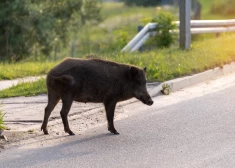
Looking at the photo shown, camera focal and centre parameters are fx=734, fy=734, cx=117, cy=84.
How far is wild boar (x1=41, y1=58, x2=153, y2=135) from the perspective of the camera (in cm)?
1027

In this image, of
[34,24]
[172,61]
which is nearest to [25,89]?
[172,61]

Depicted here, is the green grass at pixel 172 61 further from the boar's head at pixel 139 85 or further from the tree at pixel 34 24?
the tree at pixel 34 24

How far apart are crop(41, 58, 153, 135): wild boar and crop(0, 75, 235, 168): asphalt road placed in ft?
1.47

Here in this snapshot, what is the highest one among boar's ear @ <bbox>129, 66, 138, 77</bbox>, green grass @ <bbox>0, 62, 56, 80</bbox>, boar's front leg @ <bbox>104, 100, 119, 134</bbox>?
boar's ear @ <bbox>129, 66, 138, 77</bbox>

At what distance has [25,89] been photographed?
45.7 feet

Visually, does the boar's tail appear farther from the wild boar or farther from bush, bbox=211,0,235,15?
bush, bbox=211,0,235,15

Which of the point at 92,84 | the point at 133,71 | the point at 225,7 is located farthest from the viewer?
the point at 225,7

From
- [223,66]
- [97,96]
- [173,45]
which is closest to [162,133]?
[97,96]

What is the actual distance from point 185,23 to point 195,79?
3.29 metres

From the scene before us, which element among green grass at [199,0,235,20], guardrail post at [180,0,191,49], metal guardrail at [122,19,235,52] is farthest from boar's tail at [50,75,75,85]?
green grass at [199,0,235,20]

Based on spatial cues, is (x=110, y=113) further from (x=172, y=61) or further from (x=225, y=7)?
(x=225, y=7)

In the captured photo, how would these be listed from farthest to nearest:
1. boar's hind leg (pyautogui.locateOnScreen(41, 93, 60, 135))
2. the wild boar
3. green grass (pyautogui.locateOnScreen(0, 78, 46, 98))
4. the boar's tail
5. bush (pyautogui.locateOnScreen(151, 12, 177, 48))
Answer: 1. bush (pyautogui.locateOnScreen(151, 12, 177, 48))
2. green grass (pyautogui.locateOnScreen(0, 78, 46, 98))
3. boar's hind leg (pyautogui.locateOnScreen(41, 93, 60, 135))
4. the wild boar
5. the boar's tail

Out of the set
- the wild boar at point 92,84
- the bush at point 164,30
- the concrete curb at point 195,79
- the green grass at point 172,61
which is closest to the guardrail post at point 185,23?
the green grass at point 172,61

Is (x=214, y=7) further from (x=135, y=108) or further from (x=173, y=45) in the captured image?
(x=135, y=108)
